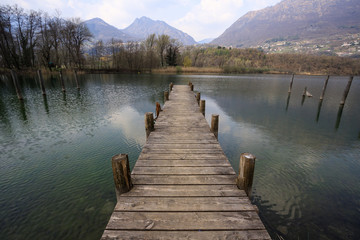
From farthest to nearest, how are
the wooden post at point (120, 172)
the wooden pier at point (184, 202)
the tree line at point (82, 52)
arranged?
the tree line at point (82, 52) < the wooden post at point (120, 172) < the wooden pier at point (184, 202)

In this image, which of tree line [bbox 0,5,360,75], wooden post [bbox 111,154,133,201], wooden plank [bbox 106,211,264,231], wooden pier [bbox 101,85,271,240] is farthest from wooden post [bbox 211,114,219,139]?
tree line [bbox 0,5,360,75]

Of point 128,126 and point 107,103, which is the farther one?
point 107,103

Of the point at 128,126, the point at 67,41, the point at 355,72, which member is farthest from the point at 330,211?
the point at 355,72

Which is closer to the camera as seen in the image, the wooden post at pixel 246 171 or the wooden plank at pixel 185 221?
the wooden plank at pixel 185 221

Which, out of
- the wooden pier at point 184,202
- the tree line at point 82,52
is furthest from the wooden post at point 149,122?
the tree line at point 82,52

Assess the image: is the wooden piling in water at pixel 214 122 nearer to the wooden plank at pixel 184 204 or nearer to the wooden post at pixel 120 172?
the wooden plank at pixel 184 204

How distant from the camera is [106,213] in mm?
4867

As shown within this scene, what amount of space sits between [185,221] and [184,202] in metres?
0.46

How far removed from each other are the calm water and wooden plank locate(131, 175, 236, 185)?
6.12 feet

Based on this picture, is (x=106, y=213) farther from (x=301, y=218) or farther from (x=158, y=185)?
(x=301, y=218)

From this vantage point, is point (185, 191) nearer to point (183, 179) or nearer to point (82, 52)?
point (183, 179)

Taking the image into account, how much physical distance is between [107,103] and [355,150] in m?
20.8

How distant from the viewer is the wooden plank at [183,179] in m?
3.98

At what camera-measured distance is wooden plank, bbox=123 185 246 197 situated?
3566 mm
